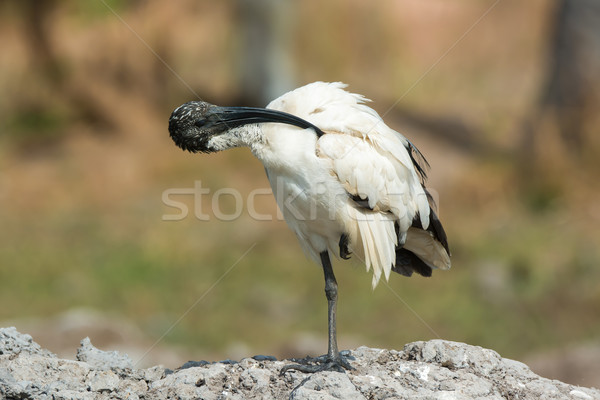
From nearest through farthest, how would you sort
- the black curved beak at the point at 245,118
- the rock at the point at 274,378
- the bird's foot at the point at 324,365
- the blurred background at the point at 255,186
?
1. the rock at the point at 274,378
2. the bird's foot at the point at 324,365
3. the black curved beak at the point at 245,118
4. the blurred background at the point at 255,186

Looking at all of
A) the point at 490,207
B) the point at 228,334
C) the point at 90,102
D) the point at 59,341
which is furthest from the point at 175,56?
the point at 59,341

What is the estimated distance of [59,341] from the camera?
25.1 feet

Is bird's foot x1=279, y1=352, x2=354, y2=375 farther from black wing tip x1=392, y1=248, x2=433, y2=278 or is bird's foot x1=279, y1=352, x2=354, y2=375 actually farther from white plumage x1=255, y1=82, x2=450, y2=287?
black wing tip x1=392, y1=248, x2=433, y2=278

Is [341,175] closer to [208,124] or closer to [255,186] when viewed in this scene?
[208,124]

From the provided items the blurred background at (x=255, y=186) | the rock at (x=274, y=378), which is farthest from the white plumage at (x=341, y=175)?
the rock at (x=274, y=378)

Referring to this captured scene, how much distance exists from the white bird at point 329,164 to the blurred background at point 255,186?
573 millimetres

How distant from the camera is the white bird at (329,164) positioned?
4727 mm

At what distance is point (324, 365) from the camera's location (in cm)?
474

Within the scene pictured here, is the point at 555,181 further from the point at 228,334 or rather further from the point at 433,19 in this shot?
the point at 433,19

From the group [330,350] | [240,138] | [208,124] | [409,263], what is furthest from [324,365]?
[208,124]

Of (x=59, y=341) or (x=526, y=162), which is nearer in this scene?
(x=59, y=341)

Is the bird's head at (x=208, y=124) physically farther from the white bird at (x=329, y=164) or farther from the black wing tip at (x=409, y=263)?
the black wing tip at (x=409, y=263)

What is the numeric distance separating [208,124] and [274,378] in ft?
4.80

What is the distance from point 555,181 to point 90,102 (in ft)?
26.1
